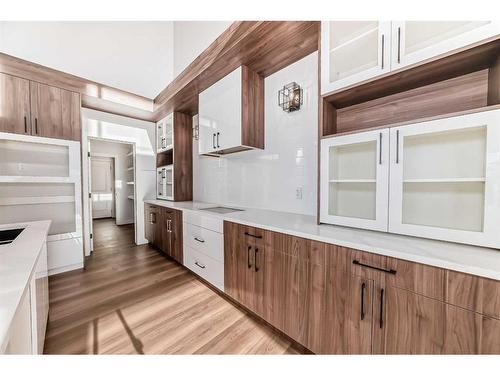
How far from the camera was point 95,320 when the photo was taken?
5.41 ft

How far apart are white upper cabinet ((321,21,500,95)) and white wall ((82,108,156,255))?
329 cm

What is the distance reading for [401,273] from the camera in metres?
0.91

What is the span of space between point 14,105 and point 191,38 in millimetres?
2394

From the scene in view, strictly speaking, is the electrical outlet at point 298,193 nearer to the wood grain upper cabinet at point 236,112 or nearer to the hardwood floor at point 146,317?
the wood grain upper cabinet at point 236,112

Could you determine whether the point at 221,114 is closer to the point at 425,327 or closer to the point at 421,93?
the point at 421,93

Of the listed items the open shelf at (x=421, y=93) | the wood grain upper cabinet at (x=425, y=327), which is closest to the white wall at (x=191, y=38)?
the open shelf at (x=421, y=93)

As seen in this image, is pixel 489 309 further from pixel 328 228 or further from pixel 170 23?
pixel 170 23

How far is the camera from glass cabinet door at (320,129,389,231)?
1.26m

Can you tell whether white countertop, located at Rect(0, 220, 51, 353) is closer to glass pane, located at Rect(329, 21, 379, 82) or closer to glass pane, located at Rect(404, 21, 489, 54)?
glass pane, located at Rect(329, 21, 379, 82)

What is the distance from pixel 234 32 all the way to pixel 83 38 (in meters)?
2.66

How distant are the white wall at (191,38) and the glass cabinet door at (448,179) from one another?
2460mm

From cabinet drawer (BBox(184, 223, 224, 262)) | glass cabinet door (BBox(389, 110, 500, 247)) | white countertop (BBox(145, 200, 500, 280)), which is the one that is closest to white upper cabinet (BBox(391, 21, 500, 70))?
glass cabinet door (BBox(389, 110, 500, 247))
